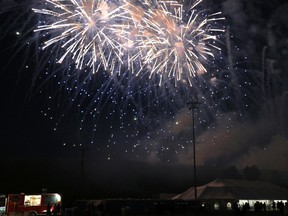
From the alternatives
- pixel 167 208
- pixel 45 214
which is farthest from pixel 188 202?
pixel 45 214

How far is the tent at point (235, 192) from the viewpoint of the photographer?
5461 cm

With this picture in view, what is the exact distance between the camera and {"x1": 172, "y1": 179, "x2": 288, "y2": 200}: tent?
54.6 metres

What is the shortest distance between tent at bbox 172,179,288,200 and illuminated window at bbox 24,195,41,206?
2457cm

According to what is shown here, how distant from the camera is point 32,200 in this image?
119 feet

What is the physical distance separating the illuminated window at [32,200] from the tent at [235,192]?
24566 mm

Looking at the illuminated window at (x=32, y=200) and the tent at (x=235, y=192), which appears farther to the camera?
the tent at (x=235, y=192)

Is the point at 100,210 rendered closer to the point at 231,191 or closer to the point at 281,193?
the point at 231,191

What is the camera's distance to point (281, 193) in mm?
59656

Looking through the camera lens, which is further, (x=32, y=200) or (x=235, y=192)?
(x=235, y=192)

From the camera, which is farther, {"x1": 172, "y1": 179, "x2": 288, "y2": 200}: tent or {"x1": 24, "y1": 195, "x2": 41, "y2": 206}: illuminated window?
{"x1": 172, "y1": 179, "x2": 288, "y2": 200}: tent

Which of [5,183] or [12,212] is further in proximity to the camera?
[5,183]

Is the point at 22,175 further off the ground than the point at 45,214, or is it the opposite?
the point at 22,175

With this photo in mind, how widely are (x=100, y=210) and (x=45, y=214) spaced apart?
23.7 ft

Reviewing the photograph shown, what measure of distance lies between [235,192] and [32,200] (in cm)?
2965
